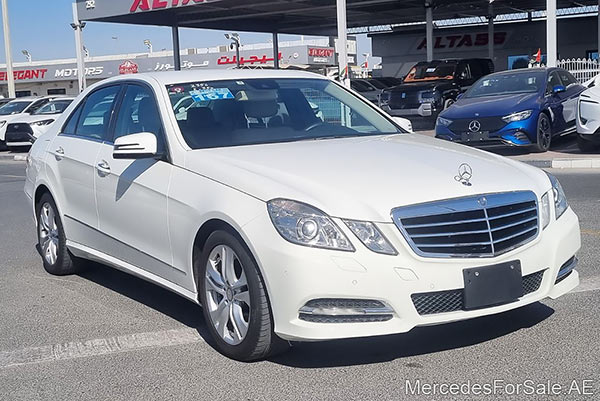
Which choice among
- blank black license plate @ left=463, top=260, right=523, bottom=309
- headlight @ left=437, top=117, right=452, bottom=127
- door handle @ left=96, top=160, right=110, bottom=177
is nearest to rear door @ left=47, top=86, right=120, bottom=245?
door handle @ left=96, top=160, right=110, bottom=177

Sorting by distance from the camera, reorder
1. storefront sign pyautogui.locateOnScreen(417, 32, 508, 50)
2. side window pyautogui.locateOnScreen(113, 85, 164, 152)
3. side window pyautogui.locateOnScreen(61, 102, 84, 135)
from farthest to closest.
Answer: storefront sign pyautogui.locateOnScreen(417, 32, 508, 50)
side window pyautogui.locateOnScreen(61, 102, 84, 135)
side window pyautogui.locateOnScreen(113, 85, 164, 152)

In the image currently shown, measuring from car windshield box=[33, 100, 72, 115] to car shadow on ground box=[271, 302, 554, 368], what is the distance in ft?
67.1

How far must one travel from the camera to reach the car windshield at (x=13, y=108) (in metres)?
25.1

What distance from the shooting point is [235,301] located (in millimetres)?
4457

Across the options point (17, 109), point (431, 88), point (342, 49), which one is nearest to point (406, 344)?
point (342, 49)

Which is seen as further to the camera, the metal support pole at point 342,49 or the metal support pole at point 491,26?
the metal support pole at point 491,26

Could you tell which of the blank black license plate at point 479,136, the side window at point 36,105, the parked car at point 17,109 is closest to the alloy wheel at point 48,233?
the blank black license plate at point 479,136

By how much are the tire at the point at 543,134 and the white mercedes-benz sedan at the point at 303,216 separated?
9130 millimetres

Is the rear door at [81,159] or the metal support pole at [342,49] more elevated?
the metal support pole at [342,49]

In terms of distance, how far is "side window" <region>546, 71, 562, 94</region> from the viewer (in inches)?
586

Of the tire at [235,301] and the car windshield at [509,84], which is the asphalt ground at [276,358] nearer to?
the tire at [235,301]

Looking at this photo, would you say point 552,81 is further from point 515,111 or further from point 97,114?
point 97,114

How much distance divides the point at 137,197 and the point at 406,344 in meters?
2.01

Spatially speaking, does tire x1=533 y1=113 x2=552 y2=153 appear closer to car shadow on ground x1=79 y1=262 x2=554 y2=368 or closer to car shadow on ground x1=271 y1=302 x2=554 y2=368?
car shadow on ground x1=79 y1=262 x2=554 y2=368
